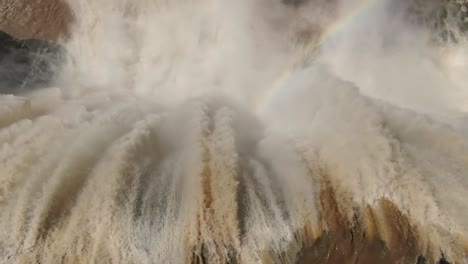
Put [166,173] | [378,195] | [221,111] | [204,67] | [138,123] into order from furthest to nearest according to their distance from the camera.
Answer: [204,67] < [221,111] < [138,123] < [166,173] < [378,195]

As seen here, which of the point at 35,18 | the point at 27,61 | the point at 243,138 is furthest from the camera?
the point at 35,18

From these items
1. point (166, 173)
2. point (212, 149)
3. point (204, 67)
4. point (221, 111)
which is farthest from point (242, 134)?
point (204, 67)

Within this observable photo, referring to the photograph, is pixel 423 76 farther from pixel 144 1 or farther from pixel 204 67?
pixel 144 1

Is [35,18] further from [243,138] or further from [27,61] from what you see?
[243,138]

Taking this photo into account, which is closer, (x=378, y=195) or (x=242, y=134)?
(x=378, y=195)

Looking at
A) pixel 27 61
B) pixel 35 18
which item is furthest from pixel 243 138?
pixel 35 18

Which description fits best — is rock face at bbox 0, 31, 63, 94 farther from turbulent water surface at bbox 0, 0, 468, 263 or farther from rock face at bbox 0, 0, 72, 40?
turbulent water surface at bbox 0, 0, 468, 263
